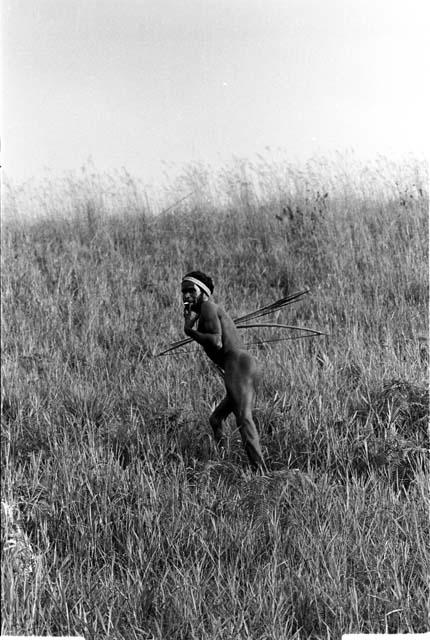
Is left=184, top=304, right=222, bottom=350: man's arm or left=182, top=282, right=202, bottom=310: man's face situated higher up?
left=182, top=282, right=202, bottom=310: man's face

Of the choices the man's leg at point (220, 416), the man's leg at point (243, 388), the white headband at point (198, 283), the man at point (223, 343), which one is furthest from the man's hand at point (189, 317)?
the man's leg at point (220, 416)

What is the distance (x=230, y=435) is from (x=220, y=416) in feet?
1.56

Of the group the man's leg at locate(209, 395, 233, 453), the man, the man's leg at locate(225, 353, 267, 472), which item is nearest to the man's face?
the man

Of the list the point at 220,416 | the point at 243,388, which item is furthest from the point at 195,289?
the point at 220,416

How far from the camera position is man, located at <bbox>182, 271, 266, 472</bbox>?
124 inches

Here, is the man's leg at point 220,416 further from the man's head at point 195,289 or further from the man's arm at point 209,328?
the man's head at point 195,289

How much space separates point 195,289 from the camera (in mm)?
3166

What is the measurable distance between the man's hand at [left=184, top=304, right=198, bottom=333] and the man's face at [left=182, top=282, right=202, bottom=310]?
1.1 inches

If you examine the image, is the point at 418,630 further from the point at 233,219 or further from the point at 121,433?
the point at 233,219

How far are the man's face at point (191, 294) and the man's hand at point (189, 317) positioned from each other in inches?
1.1

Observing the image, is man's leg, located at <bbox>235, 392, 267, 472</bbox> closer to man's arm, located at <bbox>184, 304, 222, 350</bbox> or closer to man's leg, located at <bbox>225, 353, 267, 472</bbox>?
man's leg, located at <bbox>225, 353, 267, 472</bbox>

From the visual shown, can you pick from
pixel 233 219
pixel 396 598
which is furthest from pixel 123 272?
pixel 396 598

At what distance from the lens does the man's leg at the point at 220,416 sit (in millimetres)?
3275

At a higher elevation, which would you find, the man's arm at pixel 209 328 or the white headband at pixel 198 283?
the white headband at pixel 198 283
